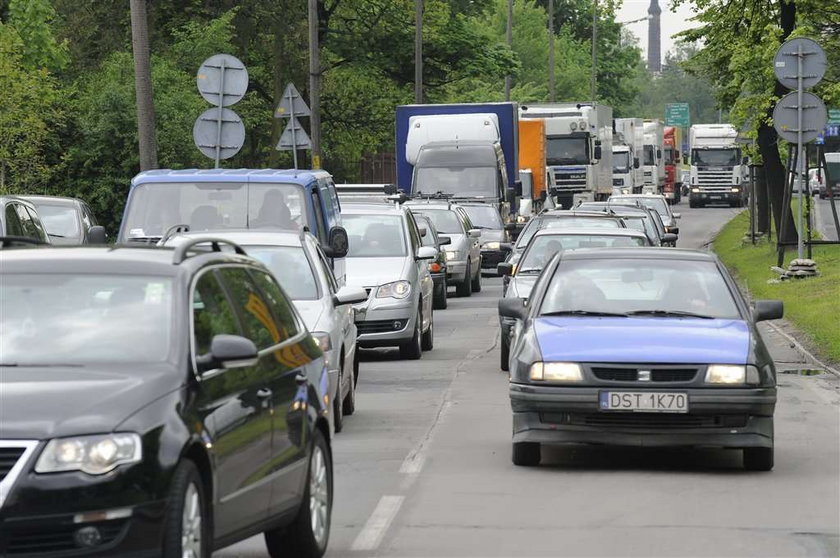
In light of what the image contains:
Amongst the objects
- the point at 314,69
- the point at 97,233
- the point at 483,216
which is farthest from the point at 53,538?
the point at 483,216

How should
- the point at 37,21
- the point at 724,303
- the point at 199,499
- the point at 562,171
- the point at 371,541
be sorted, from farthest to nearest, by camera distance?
the point at 562,171
the point at 37,21
the point at 724,303
the point at 371,541
the point at 199,499

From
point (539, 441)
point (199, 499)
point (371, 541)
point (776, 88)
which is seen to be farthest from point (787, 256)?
point (199, 499)

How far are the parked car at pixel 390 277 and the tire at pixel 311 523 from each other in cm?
1118

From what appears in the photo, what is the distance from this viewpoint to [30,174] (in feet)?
130

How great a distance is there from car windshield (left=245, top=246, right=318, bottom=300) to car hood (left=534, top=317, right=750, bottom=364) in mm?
2987

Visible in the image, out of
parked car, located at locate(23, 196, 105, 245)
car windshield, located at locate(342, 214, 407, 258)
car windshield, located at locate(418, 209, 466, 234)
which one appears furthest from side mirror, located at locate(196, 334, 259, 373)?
car windshield, located at locate(418, 209, 466, 234)

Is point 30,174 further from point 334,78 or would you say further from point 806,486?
point 806,486

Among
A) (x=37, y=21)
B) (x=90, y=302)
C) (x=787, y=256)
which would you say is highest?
(x=37, y=21)

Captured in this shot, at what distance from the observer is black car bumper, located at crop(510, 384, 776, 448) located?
1116cm

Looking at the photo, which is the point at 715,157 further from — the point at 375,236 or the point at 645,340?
the point at 645,340

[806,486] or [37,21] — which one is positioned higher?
[37,21]

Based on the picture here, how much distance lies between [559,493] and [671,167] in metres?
98.4

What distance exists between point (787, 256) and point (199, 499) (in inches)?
1203

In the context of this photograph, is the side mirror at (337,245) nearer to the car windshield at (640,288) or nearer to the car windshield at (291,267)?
the car windshield at (291,267)
